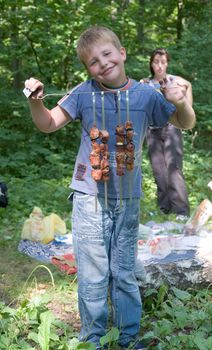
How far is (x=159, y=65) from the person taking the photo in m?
5.25

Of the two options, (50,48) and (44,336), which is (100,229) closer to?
(44,336)

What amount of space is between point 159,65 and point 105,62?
3024 mm

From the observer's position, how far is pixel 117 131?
2371 millimetres

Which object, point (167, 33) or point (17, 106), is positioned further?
point (167, 33)

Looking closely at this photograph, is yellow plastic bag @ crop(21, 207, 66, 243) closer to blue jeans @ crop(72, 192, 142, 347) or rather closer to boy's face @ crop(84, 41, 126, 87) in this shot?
blue jeans @ crop(72, 192, 142, 347)

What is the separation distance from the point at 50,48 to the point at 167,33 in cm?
467

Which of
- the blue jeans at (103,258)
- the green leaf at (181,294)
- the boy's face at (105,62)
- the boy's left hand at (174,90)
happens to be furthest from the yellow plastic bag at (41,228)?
the boy's left hand at (174,90)

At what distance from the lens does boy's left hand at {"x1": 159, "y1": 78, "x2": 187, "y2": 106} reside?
87.8 inches

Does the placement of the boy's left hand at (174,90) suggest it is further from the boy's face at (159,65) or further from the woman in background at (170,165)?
the woman in background at (170,165)

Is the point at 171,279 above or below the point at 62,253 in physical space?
above

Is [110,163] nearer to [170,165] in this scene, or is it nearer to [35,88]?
[35,88]

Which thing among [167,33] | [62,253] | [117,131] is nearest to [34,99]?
[117,131]

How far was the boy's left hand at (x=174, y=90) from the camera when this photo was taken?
223cm

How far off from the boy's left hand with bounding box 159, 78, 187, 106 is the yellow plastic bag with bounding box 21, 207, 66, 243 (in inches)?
109
